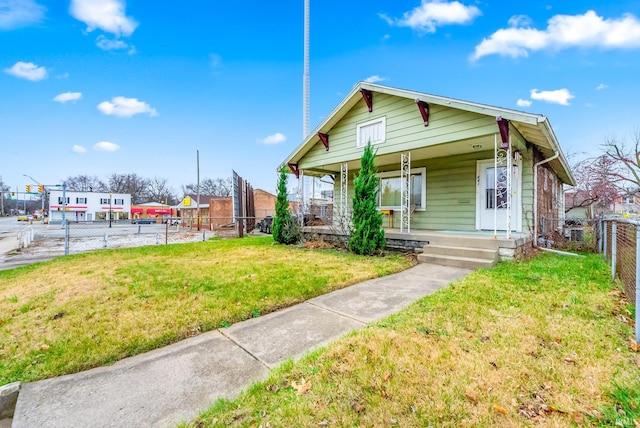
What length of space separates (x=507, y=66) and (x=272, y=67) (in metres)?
10.6

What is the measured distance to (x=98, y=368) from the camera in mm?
2512

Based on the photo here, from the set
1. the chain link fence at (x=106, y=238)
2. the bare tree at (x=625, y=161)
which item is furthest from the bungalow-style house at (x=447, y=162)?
the bare tree at (x=625, y=161)

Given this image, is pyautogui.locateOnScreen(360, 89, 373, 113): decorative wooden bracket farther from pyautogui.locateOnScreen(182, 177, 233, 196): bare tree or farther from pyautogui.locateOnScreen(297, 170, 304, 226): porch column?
pyautogui.locateOnScreen(182, 177, 233, 196): bare tree

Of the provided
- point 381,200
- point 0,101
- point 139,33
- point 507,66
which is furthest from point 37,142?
point 507,66

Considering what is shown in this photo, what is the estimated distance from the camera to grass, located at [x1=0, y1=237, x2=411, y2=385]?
2746 millimetres

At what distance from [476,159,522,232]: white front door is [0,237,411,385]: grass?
306 centimetres

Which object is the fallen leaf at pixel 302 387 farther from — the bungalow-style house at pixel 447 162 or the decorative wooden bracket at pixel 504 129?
the decorative wooden bracket at pixel 504 129

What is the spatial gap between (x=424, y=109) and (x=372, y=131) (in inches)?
70.5

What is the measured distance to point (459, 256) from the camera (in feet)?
20.1

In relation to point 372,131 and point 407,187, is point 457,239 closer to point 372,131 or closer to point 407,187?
point 407,187

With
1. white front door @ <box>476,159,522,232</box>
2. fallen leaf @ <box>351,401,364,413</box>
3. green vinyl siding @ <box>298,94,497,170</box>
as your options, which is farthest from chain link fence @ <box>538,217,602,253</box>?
fallen leaf @ <box>351,401,364,413</box>

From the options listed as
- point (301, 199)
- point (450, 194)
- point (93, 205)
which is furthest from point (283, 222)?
point (93, 205)

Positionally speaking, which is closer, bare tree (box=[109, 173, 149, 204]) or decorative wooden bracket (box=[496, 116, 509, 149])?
decorative wooden bracket (box=[496, 116, 509, 149])

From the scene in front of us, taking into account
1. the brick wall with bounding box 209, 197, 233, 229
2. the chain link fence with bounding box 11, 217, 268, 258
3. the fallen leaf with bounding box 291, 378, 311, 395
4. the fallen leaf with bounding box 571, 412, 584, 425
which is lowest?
the chain link fence with bounding box 11, 217, 268, 258
